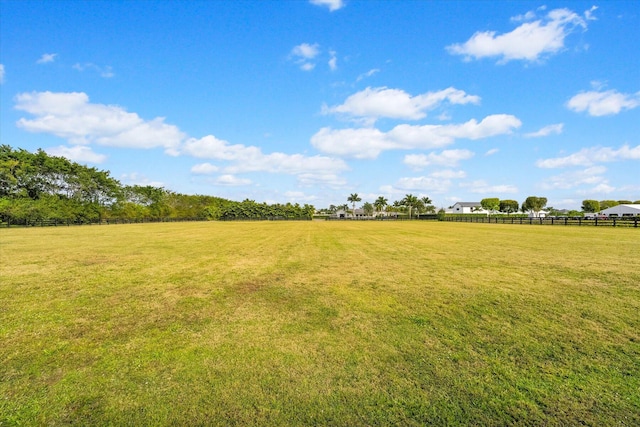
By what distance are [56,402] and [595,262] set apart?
15218 millimetres

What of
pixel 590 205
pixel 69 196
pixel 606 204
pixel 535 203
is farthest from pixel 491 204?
pixel 69 196

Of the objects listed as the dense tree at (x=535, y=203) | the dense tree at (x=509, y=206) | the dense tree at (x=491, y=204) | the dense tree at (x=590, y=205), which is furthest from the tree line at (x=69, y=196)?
the dense tree at (x=590, y=205)

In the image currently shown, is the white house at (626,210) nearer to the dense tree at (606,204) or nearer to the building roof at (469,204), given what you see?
the dense tree at (606,204)

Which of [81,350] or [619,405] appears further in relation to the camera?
[81,350]

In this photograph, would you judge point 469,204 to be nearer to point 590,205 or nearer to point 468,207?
point 468,207

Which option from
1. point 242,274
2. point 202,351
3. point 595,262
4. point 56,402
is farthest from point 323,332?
point 595,262

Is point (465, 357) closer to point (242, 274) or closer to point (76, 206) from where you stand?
point (242, 274)

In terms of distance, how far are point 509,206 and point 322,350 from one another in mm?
→ 143649

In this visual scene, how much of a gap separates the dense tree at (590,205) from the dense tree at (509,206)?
2100cm

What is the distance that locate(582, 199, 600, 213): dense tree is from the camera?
108625mm

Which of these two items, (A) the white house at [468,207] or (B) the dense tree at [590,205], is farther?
(A) the white house at [468,207]

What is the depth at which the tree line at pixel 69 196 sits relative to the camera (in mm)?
51062

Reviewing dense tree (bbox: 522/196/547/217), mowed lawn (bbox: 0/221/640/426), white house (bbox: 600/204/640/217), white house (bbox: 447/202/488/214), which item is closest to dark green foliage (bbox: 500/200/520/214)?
dense tree (bbox: 522/196/547/217)

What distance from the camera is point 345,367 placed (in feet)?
13.3
